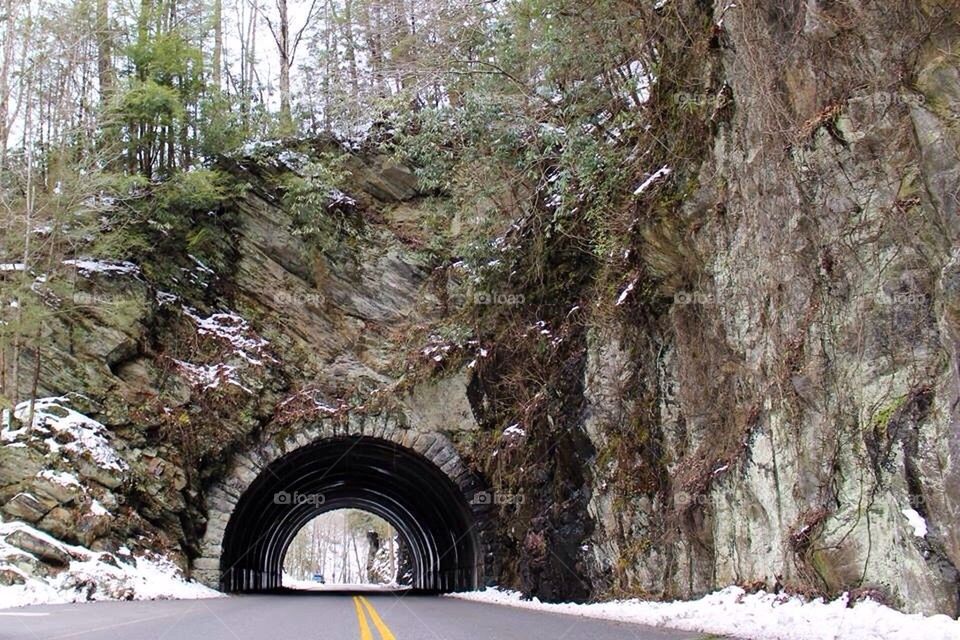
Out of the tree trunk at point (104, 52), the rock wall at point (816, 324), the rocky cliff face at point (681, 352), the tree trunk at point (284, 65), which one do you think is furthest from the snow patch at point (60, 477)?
the tree trunk at point (284, 65)

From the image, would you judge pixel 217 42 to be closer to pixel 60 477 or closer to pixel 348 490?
pixel 348 490

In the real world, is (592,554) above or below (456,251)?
below

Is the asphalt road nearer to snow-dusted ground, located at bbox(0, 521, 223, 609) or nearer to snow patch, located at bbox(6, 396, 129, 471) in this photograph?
snow-dusted ground, located at bbox(0, 521, 223, 609)

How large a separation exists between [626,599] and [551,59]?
848 cm

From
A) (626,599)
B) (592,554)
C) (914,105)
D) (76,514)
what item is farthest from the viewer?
(76,514)

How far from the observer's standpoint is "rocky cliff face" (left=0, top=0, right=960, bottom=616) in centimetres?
697

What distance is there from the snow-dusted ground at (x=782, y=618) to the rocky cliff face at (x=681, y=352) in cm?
33

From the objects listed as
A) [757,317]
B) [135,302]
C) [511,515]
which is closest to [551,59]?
[757,317]

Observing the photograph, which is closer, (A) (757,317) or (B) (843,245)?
(B) (843,245)

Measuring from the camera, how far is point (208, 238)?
19.5 metres

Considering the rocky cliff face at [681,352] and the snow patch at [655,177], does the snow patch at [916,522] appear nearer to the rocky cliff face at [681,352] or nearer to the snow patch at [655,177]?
the rocky cliff face at [681,352]

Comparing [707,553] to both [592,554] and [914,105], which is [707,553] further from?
[914,105]

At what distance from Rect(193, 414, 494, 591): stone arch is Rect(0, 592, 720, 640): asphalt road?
634 cm

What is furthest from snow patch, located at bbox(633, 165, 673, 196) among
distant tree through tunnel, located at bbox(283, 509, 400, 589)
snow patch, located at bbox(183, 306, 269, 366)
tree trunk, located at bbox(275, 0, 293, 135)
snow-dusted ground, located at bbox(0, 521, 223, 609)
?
distant tree through tunnel, located at bbox(283, 509, 400, 589)
